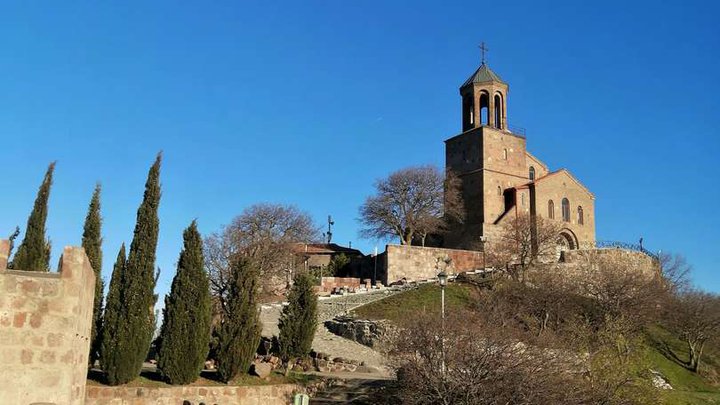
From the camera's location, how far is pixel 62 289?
9.70 metres

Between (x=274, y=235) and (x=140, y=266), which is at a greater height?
(x=274, y=235)

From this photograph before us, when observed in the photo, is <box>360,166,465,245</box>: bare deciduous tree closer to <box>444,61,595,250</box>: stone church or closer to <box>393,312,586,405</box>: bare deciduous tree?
<box>444,61,595,250</box>: stone church

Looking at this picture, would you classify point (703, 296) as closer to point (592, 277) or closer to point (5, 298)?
point (592, 277)

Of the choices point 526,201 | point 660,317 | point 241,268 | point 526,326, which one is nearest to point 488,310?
point 526,326

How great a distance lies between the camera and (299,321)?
19000 millimetres

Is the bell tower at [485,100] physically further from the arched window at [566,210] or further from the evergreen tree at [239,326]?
the evergreen tree at [239,326]

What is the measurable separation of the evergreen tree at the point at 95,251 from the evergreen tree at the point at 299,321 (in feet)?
Result: 17.0

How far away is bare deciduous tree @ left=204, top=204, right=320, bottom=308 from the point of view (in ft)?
128

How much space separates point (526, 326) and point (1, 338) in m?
20.8

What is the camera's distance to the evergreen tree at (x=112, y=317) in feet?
47.9

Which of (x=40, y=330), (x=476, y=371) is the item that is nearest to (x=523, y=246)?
(x=476, y=371)

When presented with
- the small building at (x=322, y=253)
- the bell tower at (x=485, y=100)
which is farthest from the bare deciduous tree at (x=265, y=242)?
the bell tower at (x=485, y=100)

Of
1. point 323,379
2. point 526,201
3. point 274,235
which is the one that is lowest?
point 323,379

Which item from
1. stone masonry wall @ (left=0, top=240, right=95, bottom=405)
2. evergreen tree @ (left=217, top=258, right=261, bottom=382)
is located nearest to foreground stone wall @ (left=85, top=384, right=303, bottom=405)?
evergreen tree @ (left=217, top=258, right=261, bottom=382)
